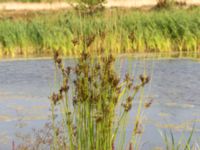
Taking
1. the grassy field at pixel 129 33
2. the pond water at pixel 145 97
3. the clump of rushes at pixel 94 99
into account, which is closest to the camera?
the clump of rushes at pixel 94 99

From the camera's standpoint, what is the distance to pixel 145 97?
8852 millimetres

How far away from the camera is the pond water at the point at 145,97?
687 centimetres

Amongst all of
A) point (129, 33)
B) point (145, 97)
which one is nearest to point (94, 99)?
point (145, 97)

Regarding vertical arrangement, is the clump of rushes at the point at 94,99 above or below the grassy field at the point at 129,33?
above

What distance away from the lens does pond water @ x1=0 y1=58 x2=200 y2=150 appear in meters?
6.87

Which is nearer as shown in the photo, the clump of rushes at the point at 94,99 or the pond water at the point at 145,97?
the clump of rushes at the point at 94,99

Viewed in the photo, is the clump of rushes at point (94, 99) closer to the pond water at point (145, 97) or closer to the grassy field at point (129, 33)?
the pond water at point (145, 97)

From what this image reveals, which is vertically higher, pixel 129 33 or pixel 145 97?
pixel 129 33

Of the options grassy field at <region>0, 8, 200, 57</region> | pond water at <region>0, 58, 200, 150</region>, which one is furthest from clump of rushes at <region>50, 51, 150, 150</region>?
grassy field at <region>0, 8, 200, 57</region>

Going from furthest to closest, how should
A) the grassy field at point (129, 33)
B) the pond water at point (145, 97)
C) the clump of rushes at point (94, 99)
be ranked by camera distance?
1. the grassy field at point (129, 33)
2. the pond water at point (145, 97)
3. the clump of rushes at point (94, 99)

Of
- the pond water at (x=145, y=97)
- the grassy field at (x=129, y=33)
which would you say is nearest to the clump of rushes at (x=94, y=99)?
the pond water at (x=145, y=97)

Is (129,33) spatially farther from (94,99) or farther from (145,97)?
(94,99)

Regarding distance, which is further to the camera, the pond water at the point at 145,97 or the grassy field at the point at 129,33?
the grassy field at the point at 129,33

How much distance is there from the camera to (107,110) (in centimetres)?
396
